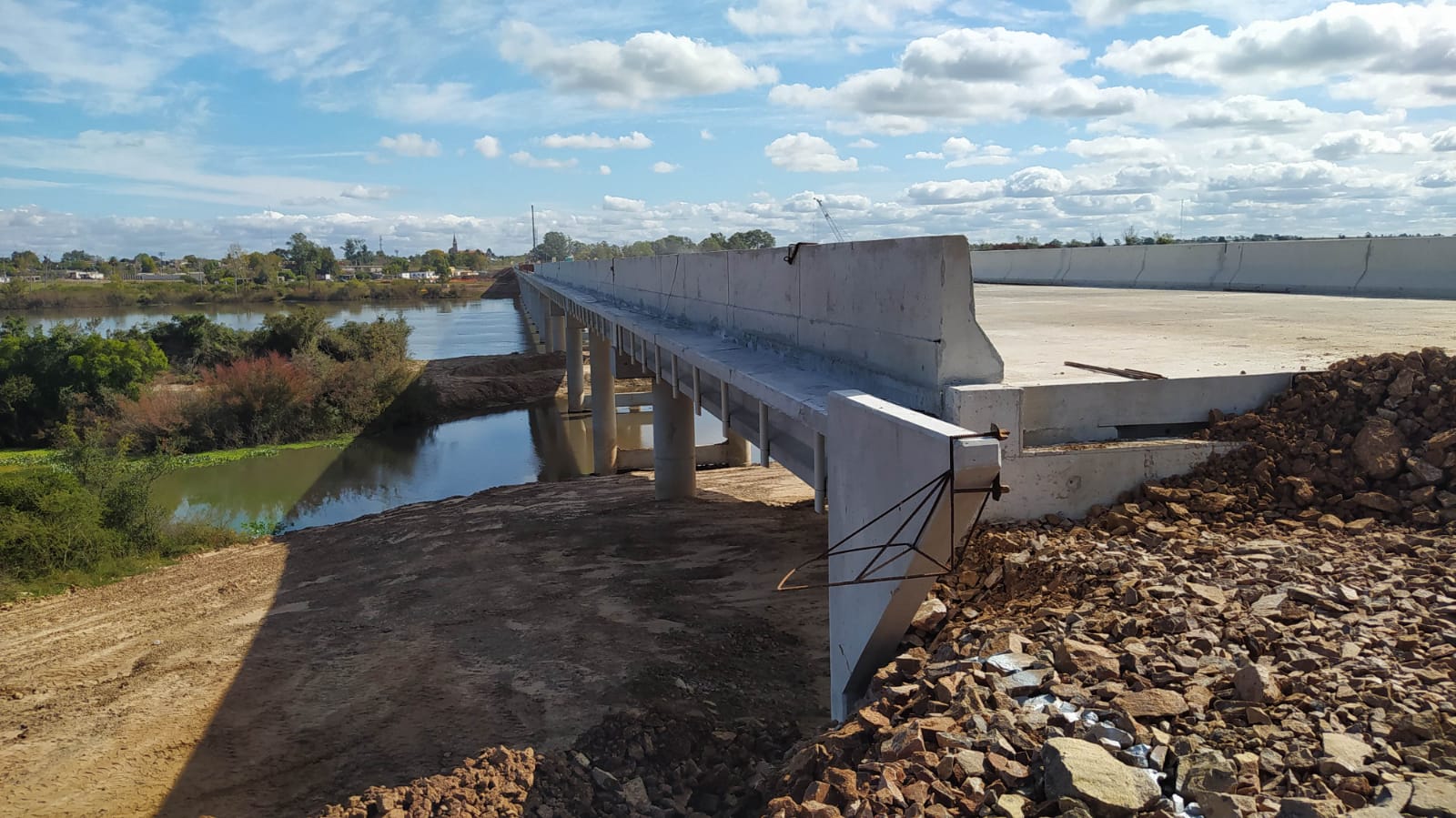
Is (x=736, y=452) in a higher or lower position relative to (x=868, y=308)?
lower

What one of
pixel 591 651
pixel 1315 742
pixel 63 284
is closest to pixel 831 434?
pixel 1315 742

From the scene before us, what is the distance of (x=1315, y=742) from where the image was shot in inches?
148

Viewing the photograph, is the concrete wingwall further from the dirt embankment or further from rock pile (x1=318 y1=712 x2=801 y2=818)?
the dirt embankment

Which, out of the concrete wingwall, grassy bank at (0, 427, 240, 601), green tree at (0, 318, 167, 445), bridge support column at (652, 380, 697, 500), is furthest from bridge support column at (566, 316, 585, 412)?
the concrete wingwall

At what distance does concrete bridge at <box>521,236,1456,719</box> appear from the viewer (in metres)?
5.64

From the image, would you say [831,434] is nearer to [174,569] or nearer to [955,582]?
[955,582]

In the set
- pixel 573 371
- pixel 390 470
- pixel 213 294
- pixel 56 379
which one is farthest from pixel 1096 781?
pixel 213 294

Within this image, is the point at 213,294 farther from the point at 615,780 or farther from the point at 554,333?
the point at 615,780

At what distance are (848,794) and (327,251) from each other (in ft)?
680

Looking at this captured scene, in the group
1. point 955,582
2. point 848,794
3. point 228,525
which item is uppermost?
point 955,582

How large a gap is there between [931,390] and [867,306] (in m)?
1.36

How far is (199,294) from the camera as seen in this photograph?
4776 inches

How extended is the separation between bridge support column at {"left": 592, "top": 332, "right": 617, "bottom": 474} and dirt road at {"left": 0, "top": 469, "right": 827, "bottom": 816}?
10484 millimetres

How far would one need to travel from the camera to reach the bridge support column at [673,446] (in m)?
20.5
